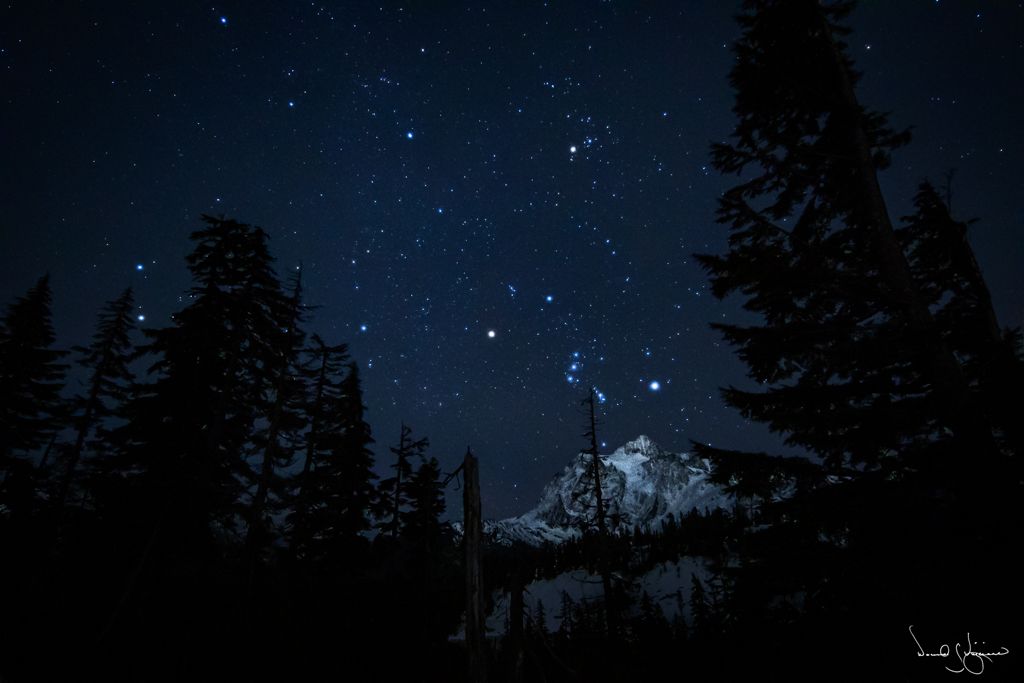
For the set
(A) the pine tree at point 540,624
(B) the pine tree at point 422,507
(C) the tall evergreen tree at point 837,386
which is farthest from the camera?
(B) the pine tree at point 422,507

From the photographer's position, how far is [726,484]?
24.9 feet

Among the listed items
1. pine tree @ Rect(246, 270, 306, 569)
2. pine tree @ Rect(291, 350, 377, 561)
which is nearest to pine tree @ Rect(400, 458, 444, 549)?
pine tree @ Rect(291, 350, 377, 561)

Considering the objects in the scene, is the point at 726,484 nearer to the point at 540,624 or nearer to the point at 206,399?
the point at 540,624

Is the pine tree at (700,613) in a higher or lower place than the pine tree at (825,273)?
lower

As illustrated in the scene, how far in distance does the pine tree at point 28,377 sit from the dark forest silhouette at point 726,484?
0.13 m

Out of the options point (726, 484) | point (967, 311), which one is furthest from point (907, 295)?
point (967, 311)

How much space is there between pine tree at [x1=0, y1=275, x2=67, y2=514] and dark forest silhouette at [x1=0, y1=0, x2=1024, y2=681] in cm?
13

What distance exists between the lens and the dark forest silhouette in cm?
587

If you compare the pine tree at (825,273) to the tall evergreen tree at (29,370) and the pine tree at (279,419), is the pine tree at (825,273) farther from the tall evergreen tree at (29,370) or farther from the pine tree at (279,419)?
the tall evergreen tree at (29,370)

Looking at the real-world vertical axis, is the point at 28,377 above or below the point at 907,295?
above

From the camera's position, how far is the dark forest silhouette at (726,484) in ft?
19.3

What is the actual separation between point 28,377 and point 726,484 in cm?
3592

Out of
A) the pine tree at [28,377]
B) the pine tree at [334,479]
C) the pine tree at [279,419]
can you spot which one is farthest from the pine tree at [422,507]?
the pine tree at [28,377]

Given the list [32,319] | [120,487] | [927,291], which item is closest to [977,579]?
[927,291]
